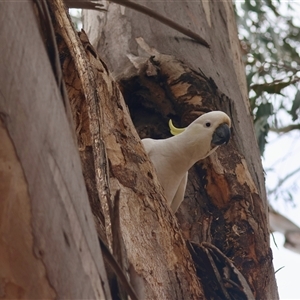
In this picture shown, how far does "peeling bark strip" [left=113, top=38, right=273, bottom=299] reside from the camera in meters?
1.37

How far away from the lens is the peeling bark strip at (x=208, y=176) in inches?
53.9

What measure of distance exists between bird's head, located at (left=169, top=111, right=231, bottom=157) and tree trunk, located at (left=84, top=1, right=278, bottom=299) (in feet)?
0.11

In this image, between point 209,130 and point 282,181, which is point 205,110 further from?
point 282,181

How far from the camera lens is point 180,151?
1.74m

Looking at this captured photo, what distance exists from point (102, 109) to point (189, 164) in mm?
592

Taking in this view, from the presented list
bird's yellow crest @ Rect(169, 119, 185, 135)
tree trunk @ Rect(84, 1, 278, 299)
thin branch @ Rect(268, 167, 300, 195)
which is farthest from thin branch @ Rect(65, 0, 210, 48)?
thin branch @ Rect(268, 167, 300, 195)

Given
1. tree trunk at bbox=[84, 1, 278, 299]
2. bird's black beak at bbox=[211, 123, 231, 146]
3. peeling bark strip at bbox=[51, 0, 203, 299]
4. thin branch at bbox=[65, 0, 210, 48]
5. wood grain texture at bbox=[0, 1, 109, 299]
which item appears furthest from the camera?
bird's black beak at bbox=[211, 123, 231, 146]

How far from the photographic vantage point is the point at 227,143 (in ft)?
5.30

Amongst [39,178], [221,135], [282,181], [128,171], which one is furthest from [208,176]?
[282,181]

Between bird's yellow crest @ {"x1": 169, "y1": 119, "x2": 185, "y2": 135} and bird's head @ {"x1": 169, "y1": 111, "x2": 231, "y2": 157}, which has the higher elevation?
bird's yellow crest @ {"x1": 169, "y1": 119, "x2": 185, "y2": 135}

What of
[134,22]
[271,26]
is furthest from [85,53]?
[271,26]

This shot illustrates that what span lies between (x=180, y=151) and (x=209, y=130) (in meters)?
0.13

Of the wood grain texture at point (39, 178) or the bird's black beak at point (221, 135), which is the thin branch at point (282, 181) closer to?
the bird's black beak at point (221, 135)

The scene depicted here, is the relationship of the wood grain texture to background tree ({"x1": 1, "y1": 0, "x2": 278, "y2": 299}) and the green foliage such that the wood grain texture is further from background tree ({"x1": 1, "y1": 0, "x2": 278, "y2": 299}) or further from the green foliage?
the green foliage
